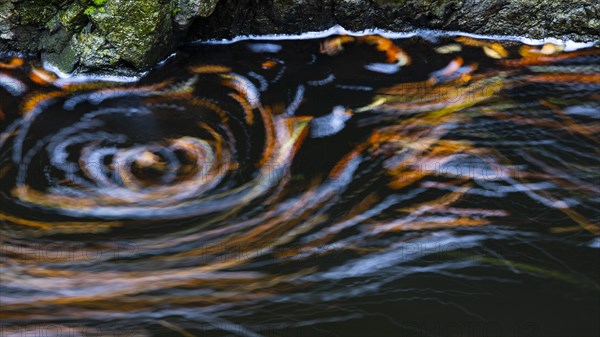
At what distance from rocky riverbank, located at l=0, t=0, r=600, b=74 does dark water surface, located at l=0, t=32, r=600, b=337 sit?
20 centimetres

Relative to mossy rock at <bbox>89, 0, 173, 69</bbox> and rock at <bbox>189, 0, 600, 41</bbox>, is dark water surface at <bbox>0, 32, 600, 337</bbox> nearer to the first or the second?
rock at <bbox>189, 0, 600, 41</bbox>

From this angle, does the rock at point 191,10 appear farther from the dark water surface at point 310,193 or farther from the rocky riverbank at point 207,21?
the dark water surface at point 310,193

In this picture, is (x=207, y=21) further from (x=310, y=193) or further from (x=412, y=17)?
(x=310, y=193)

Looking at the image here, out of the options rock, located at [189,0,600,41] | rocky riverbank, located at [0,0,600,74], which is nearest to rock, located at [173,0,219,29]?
rocky riverbank, located at [0,0,600,74]

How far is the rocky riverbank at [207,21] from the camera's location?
5410mm

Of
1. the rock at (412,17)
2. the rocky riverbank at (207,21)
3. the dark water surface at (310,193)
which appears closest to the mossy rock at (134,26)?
the rocky riverbank at (207,21)

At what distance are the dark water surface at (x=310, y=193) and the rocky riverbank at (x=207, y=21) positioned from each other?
200 mm

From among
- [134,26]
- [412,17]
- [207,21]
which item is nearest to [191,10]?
[207,21]

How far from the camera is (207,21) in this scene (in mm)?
5957

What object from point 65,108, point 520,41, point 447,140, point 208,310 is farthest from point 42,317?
point 520,41

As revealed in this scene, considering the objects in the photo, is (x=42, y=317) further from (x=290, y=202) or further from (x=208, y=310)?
(x=290, y=202)

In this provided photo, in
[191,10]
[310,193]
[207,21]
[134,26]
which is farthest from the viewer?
[207,21]

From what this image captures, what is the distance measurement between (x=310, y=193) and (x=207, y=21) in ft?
8.22

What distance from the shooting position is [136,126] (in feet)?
16.6
